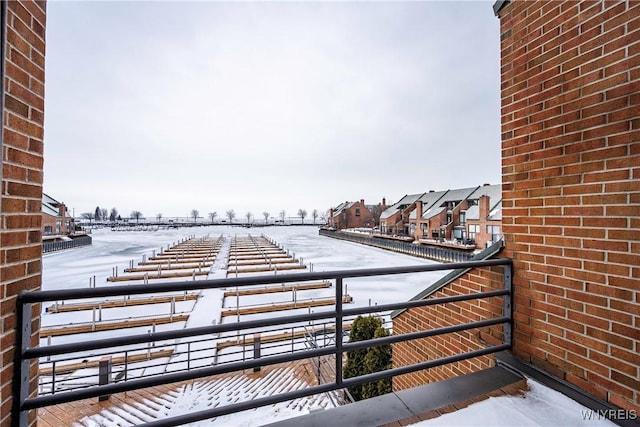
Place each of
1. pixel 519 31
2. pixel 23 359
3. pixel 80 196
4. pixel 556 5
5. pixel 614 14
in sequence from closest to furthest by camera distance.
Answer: pixel 23 359, pixel 614 14, pixel 556 5, pixel 519 31, pixel 80 196

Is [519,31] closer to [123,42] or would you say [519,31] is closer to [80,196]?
[123,42]

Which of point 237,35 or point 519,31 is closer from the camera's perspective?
point 519,31

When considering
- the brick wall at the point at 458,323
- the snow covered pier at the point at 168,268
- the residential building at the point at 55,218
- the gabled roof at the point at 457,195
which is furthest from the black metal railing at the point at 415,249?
the residential building at the point at 55,218

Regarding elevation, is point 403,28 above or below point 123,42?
above

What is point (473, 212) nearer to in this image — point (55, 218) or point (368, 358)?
point (368, 358)

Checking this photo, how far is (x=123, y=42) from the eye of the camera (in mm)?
5652

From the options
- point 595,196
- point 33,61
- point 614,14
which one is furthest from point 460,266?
point 33,61

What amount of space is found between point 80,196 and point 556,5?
2229 inches

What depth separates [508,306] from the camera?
6.19 feet

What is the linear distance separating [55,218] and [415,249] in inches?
1344

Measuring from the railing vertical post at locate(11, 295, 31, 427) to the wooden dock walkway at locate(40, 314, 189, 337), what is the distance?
26.8ft

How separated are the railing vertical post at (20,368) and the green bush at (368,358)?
3.68 m

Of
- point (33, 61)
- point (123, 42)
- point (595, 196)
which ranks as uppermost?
point (123, 42)

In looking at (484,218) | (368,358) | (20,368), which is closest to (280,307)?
(368,358)
